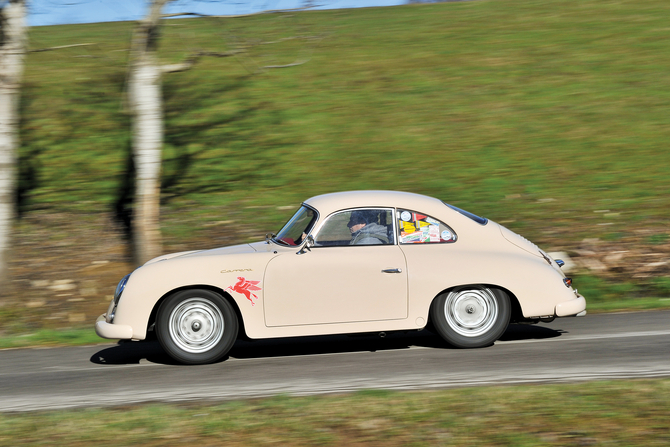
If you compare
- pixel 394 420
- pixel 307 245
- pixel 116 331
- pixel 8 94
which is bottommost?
pixel 394 420

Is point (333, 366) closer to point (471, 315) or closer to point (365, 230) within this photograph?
point (365, 230)

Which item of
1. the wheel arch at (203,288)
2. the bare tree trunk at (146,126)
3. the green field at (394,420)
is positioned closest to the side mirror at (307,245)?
the wheel arch at (203,288)

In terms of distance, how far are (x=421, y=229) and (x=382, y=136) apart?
8.97m

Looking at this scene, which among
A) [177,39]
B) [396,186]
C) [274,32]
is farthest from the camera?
[177,39]

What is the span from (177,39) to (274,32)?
342 cm

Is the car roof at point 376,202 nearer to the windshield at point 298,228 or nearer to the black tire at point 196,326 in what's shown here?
the windshield at point 298,228

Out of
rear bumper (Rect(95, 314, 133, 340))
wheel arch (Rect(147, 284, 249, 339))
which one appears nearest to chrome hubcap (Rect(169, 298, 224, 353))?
wheel arch (Rect(147, 284, 249, 339))

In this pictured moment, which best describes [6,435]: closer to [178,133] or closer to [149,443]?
[149,443]

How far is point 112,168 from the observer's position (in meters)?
14.3

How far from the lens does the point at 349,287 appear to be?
6.37 m

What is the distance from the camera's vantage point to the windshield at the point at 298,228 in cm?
665

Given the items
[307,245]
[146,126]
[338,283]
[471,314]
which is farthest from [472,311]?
[146,126]

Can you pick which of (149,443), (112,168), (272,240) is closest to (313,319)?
(272,240)

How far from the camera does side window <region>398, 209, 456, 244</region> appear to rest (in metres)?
6.65
